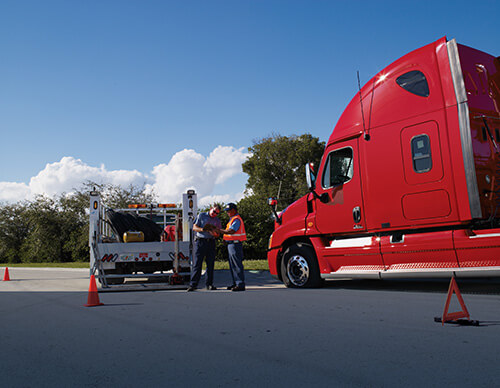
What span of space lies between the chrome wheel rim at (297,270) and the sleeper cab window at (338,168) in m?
1.54

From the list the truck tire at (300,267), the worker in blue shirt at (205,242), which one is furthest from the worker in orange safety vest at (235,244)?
the truck tire at (300,267)

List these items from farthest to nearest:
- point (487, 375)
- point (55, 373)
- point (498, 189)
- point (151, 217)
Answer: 1. point (151, 217)
2. point (498, 189)
3. point (55, 373)
4. point (487, 375)

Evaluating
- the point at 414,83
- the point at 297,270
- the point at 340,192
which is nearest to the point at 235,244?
the point at 297,270

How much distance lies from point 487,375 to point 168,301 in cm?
539

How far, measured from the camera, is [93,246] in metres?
10.1

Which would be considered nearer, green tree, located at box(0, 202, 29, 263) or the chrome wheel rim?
the chrome wheel rim

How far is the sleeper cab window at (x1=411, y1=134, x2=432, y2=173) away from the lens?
704 centimetres

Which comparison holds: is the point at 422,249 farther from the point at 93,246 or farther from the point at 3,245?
the point at 3,245

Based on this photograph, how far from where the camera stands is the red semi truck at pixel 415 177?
261 inches

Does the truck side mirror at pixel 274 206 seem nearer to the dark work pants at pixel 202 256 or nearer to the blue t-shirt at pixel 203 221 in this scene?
the blue t-shirt at pixel 203 221

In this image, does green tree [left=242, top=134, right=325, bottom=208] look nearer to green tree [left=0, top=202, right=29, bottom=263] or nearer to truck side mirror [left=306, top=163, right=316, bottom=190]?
green tree [left=0, top=202, right=29, bottom=263]

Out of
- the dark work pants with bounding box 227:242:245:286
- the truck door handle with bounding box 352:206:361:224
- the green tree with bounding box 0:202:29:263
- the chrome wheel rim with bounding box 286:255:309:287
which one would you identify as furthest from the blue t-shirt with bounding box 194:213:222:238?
the green tree with bounding box 0:202:29:263

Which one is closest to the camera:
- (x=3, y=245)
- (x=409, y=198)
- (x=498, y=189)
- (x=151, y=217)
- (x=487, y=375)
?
(x=487, y=375)

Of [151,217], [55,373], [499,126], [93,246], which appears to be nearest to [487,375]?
[55,373]
